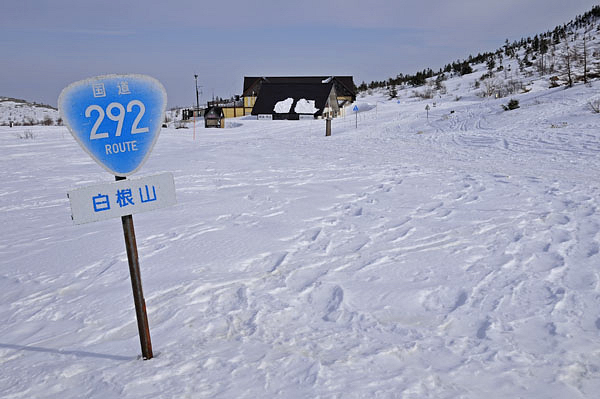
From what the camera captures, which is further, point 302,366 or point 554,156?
point 554,156

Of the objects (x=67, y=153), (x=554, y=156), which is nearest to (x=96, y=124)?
(x=554, y=156)

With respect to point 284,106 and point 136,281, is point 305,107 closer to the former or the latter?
point 284,106

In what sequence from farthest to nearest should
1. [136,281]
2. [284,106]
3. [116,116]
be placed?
[284,106] < [136,281] < [116,116]

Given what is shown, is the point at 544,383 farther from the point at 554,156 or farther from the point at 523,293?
the point at 554,156

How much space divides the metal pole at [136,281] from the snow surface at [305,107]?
3696cm

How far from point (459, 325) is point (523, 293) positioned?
0.85 m

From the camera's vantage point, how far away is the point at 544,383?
258cm

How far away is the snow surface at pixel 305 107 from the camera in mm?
39000

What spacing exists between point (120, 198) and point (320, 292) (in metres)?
2.00

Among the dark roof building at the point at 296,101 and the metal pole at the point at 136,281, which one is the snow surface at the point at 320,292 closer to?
the metal pole at the point at 136,281

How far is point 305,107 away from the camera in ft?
129

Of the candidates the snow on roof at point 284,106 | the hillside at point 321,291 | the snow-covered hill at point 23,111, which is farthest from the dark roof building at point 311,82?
the hillside at point 321,291

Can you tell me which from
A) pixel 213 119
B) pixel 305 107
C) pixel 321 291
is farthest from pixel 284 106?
pixel 321 291

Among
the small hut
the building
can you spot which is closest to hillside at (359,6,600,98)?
the building
